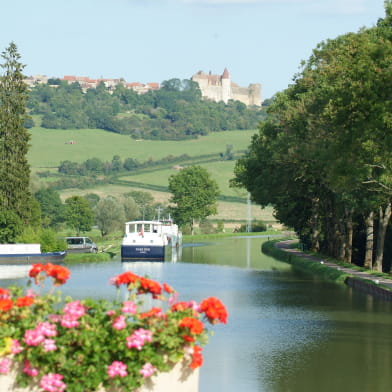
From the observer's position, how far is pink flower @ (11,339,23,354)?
11.6 meters

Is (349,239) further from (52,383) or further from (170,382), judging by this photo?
(52,383)

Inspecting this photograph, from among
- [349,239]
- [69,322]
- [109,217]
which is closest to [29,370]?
[69,322]

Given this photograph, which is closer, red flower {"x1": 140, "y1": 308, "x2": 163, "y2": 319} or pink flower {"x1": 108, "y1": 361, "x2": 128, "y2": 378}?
pink flower {"x1": 108, "y1": 361, "x2": 128, "y2": 378}

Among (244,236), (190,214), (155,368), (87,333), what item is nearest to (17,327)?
(87,333)

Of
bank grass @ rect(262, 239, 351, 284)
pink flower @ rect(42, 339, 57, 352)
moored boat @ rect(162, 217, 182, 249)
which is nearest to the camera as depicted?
pink flower @ rect(42, 339, 57, 352)

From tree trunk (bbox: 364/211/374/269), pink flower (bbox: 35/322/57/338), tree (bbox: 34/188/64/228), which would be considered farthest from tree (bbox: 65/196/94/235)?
pink flower (bbox: 35/322/57/338)

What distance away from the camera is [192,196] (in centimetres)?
15462

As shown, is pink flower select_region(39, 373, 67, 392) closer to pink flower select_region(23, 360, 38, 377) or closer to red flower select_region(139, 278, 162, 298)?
pink flower select_region(23, 360, 38, 377)

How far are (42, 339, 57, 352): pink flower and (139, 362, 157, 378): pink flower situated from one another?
114 centimetres

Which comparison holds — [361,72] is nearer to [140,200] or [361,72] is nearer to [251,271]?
[251,271]

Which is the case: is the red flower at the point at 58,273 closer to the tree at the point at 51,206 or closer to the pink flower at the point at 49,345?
the pink flower at the point at 49,345

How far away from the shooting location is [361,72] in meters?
33.2

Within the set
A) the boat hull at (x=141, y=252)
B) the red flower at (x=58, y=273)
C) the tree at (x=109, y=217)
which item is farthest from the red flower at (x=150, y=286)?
the tree at (x=109, y=217)

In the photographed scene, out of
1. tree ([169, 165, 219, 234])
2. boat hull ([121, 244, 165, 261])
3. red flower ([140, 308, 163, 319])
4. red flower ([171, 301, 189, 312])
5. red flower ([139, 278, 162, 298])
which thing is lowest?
boat hull ([121, 244, 165, 261])
